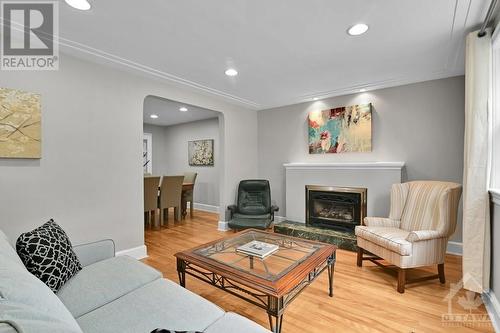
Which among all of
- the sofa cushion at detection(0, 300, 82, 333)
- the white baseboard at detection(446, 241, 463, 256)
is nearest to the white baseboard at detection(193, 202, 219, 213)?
the white baseboard at detection(446, 241, 463, 256)

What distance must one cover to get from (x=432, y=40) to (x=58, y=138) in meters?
3.98

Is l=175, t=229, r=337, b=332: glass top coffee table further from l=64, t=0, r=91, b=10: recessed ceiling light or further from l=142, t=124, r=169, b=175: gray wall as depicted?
l=142, t=124, r=169, b=175: gray wall

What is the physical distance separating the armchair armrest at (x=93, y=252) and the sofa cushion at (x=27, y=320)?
1377mm

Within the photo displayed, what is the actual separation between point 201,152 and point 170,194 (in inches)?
74.2

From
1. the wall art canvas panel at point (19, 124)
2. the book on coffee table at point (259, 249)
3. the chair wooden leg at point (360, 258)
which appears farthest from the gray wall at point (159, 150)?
the chair wooden leg at point (360, 258)

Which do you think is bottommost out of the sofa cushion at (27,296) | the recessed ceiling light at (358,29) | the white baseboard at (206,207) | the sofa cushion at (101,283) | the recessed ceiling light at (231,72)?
the white baseboard at (206,207)

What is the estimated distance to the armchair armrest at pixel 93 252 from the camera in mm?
1831

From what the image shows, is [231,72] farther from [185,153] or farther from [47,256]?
[185,153]

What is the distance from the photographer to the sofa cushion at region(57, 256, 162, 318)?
133cm

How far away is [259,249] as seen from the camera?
2080 millimetres

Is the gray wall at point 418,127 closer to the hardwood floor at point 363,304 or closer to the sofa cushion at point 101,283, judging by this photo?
the hardwood floor at point 363,304

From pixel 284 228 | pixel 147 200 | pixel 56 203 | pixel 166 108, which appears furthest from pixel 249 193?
pixel 56 203

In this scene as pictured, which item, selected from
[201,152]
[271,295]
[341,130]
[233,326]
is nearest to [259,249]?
[271,295]

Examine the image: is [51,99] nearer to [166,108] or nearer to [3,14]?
[3,14]
